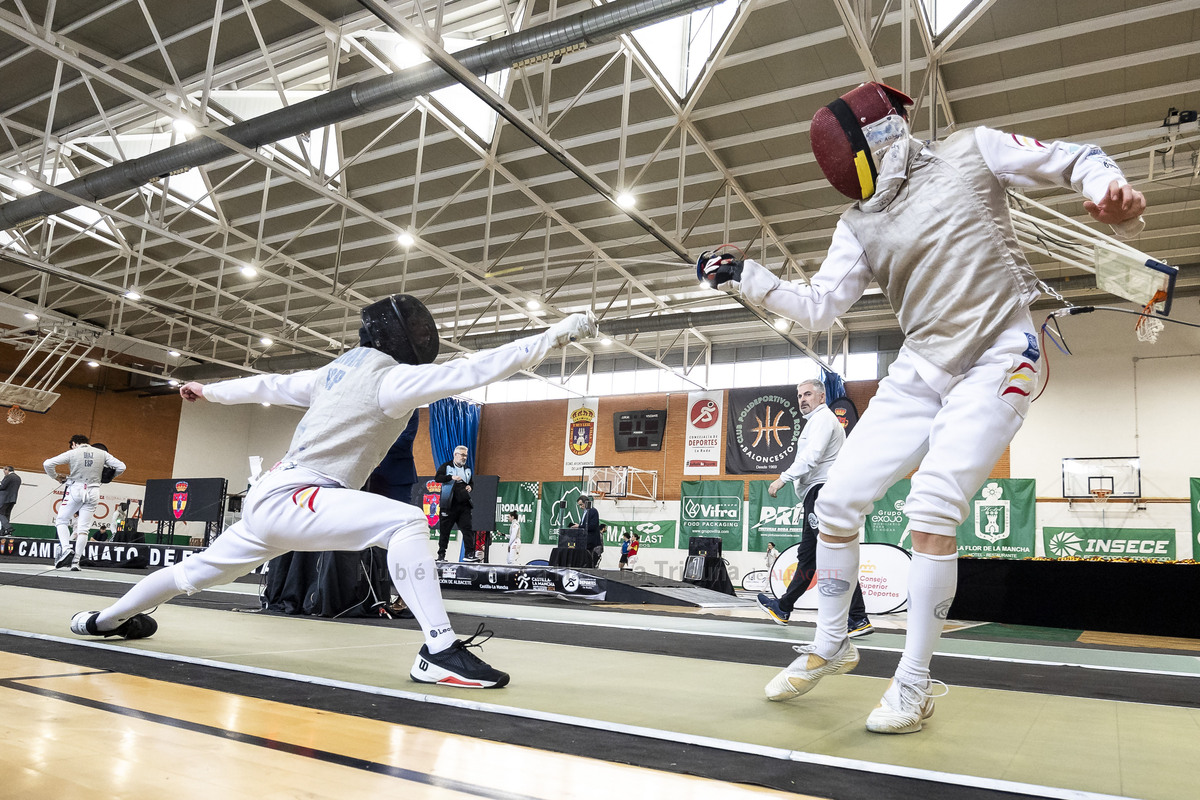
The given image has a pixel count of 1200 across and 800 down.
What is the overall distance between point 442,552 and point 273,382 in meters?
7.95

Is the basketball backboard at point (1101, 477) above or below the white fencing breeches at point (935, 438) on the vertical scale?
above

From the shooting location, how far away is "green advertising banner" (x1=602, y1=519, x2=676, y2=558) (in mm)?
17156

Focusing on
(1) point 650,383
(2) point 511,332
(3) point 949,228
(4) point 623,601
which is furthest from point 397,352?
(1) point 650,383

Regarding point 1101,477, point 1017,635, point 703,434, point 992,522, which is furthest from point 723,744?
point 703,434

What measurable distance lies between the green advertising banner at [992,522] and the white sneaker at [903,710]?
1229 centimetres

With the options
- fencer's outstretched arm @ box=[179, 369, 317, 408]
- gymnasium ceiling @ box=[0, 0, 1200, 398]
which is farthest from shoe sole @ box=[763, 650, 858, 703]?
gymnasium ceiling @ box=[0, 0, 1200, 398]

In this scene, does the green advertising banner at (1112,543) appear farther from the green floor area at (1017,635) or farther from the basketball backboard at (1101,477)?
the green floor area at (1017,635)

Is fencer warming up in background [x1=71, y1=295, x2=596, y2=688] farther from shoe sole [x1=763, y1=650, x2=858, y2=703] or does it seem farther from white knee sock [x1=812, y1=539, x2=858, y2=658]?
white knee sock [x1=812, y1=539, x2=858, y2=658]

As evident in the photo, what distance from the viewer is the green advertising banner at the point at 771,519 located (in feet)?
50.7

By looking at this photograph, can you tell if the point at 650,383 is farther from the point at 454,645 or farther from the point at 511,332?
the point at 454,645

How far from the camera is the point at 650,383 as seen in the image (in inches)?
756

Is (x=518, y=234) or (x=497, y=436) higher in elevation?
(x=518, y=234)

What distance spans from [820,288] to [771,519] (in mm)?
14213

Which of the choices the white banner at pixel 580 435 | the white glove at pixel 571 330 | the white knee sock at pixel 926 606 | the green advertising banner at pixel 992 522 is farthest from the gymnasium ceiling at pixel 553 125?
the white knee sock at pixel 926 606
